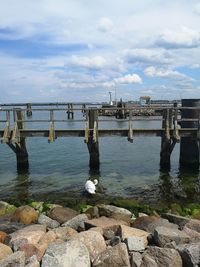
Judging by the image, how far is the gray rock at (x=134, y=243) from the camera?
8120mm

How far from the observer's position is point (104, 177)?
19031mm

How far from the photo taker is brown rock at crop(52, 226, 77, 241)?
927 centimetres

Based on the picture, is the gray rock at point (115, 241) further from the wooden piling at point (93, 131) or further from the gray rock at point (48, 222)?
the wooden piling at point (93, 131)

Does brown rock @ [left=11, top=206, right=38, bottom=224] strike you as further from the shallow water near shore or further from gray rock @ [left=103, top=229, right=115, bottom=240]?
the shallow water near shore

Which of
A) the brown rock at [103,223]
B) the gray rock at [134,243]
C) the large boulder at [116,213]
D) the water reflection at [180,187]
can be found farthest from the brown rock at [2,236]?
the water reflection at [180,187]

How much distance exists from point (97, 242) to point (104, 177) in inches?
416

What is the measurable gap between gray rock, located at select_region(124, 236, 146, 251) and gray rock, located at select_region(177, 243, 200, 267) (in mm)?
764

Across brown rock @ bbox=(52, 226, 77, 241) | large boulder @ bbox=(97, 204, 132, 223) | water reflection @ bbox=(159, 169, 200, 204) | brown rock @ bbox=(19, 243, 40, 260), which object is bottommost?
water reflection @ bbox=(159, 169, 200, 204)

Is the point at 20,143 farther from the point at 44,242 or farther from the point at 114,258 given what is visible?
the point at 114,258

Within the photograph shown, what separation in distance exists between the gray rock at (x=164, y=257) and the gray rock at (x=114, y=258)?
387 mm

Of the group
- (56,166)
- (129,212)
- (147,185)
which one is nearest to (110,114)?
(56,166)

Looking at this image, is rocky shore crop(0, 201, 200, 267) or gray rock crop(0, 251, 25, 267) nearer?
gray rock crop(0, 251, 25, 267)

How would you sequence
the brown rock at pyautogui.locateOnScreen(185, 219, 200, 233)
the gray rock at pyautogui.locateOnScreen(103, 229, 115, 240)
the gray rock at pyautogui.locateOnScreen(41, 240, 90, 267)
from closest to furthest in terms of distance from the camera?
the gray rock at pyautogui.locateOnScreen(41, 240, 90, 267) < the gray rock at pyautogui.locateOnScreen(103, 229, 115, 240) < the brown rock at pyautogui.locateOnScreen(185, 219, 200, 233)

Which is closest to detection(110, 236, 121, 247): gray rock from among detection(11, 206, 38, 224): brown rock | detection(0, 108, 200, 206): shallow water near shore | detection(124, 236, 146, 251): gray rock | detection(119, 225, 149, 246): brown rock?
detection(119, 225, 149, 246): brown rock
